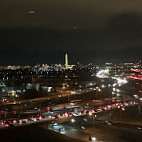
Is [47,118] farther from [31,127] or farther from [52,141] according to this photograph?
[52,141]

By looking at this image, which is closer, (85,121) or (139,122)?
(85,121)

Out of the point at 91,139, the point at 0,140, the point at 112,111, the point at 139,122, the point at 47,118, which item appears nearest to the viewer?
the point at 0,140

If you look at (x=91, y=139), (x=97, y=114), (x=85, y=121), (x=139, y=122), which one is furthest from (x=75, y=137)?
(x=139, y=122)

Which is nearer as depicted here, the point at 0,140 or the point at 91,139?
the point at 0,140

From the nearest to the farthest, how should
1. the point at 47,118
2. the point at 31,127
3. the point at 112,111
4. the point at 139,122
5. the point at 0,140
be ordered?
the point at 0,140, the point at 31,127, the point at 47,118, the point at 139,122, the point at 112,111

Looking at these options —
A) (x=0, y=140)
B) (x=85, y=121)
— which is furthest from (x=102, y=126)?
(x=0, y=140)

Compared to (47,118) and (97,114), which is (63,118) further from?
(97,114)
